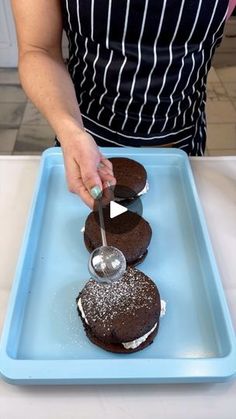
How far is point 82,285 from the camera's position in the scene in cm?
71

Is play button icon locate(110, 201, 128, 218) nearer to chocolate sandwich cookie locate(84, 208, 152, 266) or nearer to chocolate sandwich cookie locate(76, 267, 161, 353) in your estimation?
chocolate sandwich cookie locate(84, 208, 152, 266)

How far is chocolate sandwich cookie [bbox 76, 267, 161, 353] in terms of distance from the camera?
0.61 metres

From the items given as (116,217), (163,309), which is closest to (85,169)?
(116,217)

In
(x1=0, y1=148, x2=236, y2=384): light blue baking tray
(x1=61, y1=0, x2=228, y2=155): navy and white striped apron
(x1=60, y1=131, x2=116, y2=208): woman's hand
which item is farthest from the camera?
(x1=61, y1=0, x2=228, y2=155): navy and white striped apron

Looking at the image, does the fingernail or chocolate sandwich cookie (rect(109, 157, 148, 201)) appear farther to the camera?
chocolate sandwich cookie (rect(109, 157, 148, 201))

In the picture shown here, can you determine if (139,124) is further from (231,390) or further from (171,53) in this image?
(231,390)

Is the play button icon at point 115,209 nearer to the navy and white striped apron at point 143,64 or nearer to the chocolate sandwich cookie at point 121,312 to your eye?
the chocolate sandwich cookie at point 121,312

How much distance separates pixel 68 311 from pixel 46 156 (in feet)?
1.34

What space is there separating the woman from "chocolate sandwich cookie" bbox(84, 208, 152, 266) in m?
0.09

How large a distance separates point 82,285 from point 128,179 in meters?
0.26

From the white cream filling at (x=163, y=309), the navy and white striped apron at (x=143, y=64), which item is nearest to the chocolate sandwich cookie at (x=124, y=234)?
the white cream filling at (x=163, y=309)

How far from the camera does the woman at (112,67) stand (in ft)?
2.37

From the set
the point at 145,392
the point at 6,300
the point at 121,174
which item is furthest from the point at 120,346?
the point at 121,174

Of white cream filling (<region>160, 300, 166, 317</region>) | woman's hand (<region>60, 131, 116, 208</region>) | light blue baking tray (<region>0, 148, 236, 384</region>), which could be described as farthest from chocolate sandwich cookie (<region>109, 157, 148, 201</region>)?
white cream filling (<region>160, 300, 166, 317</region>)
